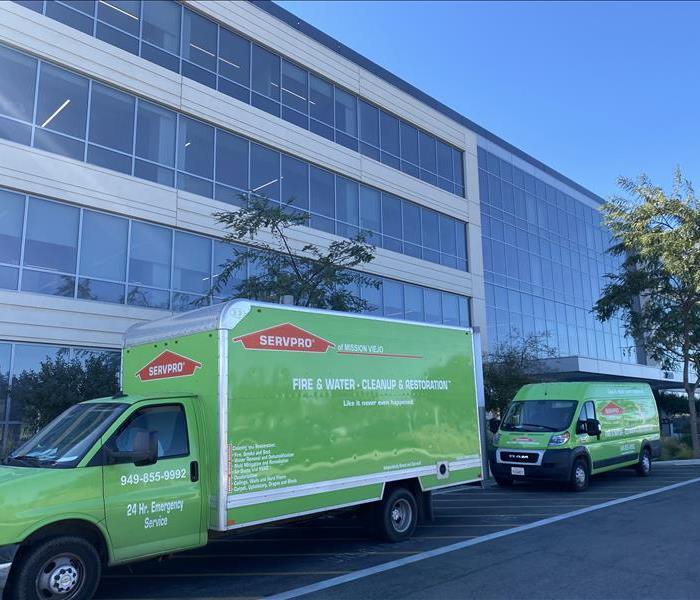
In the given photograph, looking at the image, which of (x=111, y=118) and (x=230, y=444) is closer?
(x=230, y=444)

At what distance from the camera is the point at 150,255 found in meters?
16.3

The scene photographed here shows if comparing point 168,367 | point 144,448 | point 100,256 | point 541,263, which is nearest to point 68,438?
point 144,448

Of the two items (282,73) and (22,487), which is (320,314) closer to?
(22,487)

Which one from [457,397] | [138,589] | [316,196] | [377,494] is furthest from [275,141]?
[138,589]

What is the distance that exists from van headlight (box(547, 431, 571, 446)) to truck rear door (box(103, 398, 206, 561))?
28.2 feet

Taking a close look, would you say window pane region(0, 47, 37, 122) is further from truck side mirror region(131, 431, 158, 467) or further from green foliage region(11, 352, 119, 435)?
truck side mirror region(131, 431, 158, 467)

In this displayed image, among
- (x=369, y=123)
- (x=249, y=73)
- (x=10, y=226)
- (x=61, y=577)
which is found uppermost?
(x=369, y=123)

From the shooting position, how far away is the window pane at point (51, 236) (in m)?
14.3

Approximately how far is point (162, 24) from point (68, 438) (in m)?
14.9

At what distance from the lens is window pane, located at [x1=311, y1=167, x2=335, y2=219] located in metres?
20.9

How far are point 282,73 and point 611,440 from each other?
592 inches

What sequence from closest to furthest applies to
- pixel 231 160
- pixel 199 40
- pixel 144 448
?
pixel 144 448 < pixel 199 40 < pixel 231 160

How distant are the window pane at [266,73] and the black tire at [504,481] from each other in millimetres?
13647

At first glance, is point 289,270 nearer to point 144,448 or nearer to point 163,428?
point 163,428
